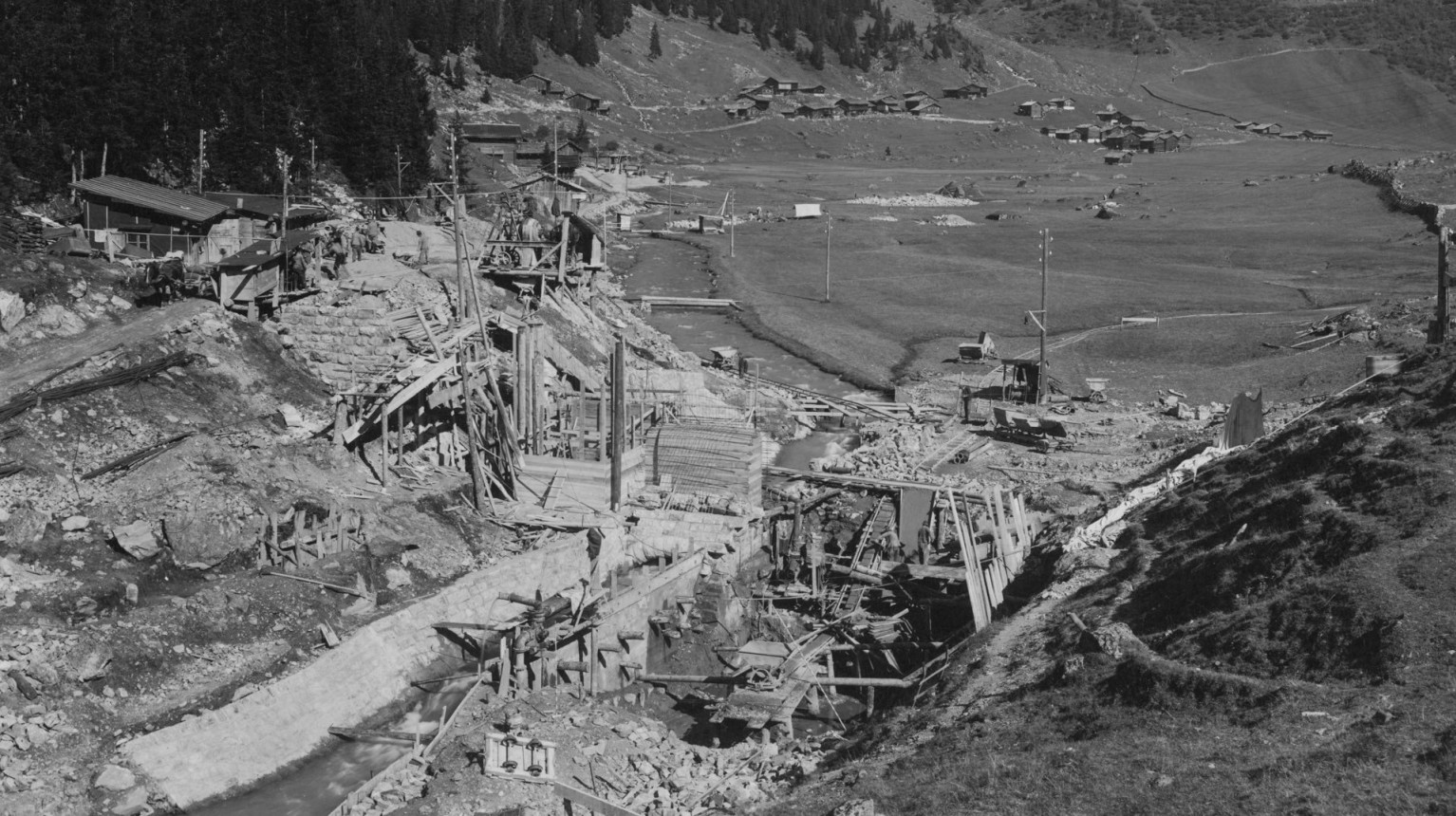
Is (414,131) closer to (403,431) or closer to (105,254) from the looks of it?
(105,254)

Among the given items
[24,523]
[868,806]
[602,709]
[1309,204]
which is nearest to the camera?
[868,806]

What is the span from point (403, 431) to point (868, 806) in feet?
61.7

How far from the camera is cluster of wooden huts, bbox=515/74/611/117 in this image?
436 ft

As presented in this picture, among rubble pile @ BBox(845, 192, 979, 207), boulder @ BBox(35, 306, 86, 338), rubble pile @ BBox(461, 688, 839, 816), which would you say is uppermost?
boulder @ BBox(35, 306, 86, 338)

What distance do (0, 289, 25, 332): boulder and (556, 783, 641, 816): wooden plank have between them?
783 inches

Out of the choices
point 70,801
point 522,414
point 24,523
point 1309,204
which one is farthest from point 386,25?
point 70,801

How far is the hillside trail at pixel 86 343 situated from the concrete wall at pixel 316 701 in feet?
33.2

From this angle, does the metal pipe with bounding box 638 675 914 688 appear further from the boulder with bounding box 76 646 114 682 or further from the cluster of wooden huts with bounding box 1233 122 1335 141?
the cluster of wooden huts with bounding box 1233 122 1335 141

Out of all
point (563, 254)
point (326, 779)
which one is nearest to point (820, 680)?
point (326, 779)

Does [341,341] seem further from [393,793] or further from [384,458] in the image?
[393,793]

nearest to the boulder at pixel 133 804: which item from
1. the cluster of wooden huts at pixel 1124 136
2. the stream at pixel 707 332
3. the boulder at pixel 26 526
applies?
the boulder at pixel 26 526

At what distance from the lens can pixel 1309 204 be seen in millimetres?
103750

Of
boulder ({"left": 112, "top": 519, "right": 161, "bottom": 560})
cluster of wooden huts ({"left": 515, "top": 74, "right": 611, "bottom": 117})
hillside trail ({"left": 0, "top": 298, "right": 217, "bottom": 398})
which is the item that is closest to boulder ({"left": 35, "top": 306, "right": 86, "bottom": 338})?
hillside trail ({"left": 0, "top": 298, "right": 217, "bottom": 398})

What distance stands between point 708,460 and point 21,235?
19623 millimetres
